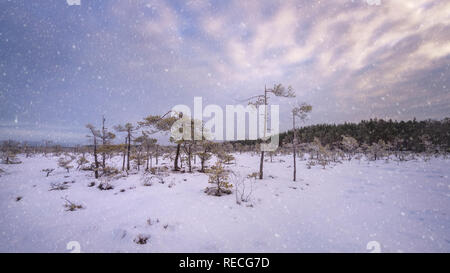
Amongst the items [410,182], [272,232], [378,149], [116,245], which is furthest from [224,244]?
[378,149]

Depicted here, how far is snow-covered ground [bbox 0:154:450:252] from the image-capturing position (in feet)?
16.6

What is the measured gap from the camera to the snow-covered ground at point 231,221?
16.6ft

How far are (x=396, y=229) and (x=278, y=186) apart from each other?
653 cm

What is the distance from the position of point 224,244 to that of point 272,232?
6.38 ft

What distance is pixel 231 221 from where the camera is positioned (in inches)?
251

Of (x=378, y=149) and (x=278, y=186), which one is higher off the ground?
(x=378, y=149)
